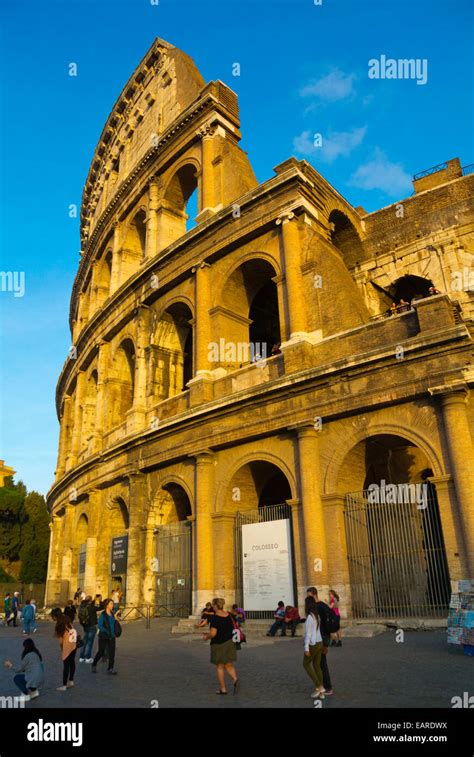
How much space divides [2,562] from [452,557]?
42.2 metres

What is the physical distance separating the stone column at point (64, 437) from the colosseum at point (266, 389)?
12.3 ft

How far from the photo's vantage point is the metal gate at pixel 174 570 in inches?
613

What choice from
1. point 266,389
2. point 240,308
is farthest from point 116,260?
point 266,389

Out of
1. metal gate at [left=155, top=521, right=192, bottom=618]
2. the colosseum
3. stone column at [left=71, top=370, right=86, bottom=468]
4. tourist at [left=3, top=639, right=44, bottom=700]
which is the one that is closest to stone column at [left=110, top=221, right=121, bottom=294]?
the colosseum

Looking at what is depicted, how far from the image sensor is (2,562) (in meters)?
44.4

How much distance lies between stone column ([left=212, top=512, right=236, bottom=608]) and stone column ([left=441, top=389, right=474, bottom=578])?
615cm

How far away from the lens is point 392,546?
11797 millimetres

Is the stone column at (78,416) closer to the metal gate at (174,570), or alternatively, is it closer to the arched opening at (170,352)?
the arched opening at (170,352)

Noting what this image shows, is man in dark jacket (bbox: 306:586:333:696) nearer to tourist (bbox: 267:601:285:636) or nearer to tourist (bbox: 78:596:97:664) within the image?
tourist (bbox: 78:596:97:664)

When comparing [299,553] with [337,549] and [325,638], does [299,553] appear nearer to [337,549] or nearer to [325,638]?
[337,549]

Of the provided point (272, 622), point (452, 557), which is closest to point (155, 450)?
point (272, 622)

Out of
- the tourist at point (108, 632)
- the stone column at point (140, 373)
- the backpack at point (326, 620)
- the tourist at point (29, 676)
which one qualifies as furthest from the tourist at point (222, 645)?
the stone column at point (140, 373)

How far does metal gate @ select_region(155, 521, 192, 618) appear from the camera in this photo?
15578mm
